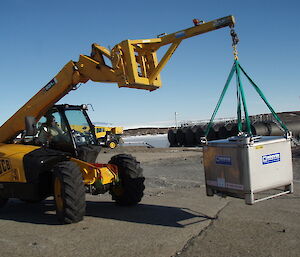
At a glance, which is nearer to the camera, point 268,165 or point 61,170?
point 268,165

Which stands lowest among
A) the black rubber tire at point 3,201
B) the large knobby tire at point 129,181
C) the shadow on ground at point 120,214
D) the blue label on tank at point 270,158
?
the shadow on ground at point 120,214

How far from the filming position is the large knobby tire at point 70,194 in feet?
19.8

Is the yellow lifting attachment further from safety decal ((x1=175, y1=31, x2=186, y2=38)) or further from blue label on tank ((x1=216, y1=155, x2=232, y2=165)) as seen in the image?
blue label on tank ((x1=216, y1=155, x2=232, y2=165))

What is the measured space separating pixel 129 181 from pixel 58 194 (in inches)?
62.8

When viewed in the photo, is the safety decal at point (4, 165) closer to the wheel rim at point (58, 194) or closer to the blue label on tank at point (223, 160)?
the wheel rim at point (58, 194)

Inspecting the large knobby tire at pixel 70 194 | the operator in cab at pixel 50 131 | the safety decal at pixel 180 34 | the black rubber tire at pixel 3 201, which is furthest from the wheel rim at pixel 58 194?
the safety decal at pixel 180 34

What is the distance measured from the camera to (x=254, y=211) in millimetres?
6418

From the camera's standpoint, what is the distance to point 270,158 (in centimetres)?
546

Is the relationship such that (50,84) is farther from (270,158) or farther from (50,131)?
(270,158)

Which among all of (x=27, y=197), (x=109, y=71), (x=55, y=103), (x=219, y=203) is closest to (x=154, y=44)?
(x=109, y=71)

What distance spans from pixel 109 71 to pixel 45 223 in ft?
10.4

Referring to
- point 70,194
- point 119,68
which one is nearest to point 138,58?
point 119,68

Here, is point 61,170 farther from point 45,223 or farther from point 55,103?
point 55,103

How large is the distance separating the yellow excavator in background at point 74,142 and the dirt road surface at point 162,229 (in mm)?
477
